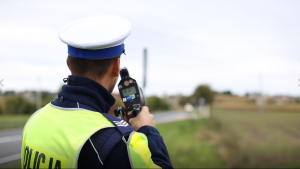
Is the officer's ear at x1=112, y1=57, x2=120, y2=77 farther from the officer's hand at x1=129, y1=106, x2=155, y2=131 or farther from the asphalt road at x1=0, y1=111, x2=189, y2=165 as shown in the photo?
the asphalt road at x1=0, y1=111, x2=189, y2=165

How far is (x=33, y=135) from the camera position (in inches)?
56.4

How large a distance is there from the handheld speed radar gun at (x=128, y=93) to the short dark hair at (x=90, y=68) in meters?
0.36

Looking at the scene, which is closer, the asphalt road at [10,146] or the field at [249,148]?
the asphalt road at [10,146]

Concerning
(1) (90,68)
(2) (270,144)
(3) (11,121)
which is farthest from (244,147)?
(1) (90,68)

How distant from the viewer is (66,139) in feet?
4.01

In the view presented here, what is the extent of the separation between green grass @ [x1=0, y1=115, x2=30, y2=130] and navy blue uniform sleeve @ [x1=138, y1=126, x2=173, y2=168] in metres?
20.2

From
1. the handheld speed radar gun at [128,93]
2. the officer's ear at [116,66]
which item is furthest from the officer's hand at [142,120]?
the officer's ear at [116,66]

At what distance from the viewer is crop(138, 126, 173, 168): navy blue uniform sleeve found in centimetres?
125

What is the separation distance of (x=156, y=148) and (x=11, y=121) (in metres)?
21.4

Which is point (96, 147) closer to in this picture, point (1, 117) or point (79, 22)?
point (79, 22)

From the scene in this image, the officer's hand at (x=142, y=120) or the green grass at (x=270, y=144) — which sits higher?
the officer's hand at (x=142, y=120)

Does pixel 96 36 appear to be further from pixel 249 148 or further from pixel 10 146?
pixel 249 148

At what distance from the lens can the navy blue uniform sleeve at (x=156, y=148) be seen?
1.25 m

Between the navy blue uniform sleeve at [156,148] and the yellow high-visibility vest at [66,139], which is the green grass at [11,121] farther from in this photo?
the navy blue uniform sleeve at [156,148]
